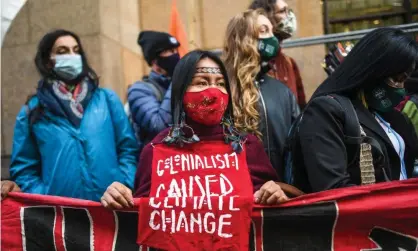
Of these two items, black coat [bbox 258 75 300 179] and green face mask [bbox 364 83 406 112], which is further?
black coat [bbox 258 75 300 179]

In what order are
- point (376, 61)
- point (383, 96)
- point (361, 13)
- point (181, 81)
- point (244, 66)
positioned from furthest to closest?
point (361, 13)
point (244, 66)
point (181, 81)
point (383, 96)
point (376, 61)

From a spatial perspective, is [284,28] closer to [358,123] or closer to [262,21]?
[262,21]

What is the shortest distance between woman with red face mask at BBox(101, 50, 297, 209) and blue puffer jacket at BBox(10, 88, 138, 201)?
2.73ft

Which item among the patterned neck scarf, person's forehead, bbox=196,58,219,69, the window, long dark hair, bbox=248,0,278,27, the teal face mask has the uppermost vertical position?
the window

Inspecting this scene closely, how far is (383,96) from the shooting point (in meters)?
3.66

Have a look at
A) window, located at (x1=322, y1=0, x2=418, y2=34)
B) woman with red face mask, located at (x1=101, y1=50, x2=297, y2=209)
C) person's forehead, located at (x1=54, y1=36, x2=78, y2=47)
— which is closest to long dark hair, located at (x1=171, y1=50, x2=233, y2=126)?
woman with red face mask, located at (x1=101, y1=50, x2=297, y2=209)

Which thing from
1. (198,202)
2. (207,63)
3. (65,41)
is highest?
(65,41)

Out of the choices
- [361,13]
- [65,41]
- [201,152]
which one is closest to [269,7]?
[65,41]

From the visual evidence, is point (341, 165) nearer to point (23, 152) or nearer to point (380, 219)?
point (380, 219)

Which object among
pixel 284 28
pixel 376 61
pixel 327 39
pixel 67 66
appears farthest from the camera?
pixel 327 39

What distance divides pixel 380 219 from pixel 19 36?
463 centimetres

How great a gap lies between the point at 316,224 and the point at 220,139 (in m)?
0.69

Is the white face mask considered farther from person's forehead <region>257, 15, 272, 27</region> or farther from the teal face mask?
the teal face mask

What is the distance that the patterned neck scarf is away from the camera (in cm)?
466
